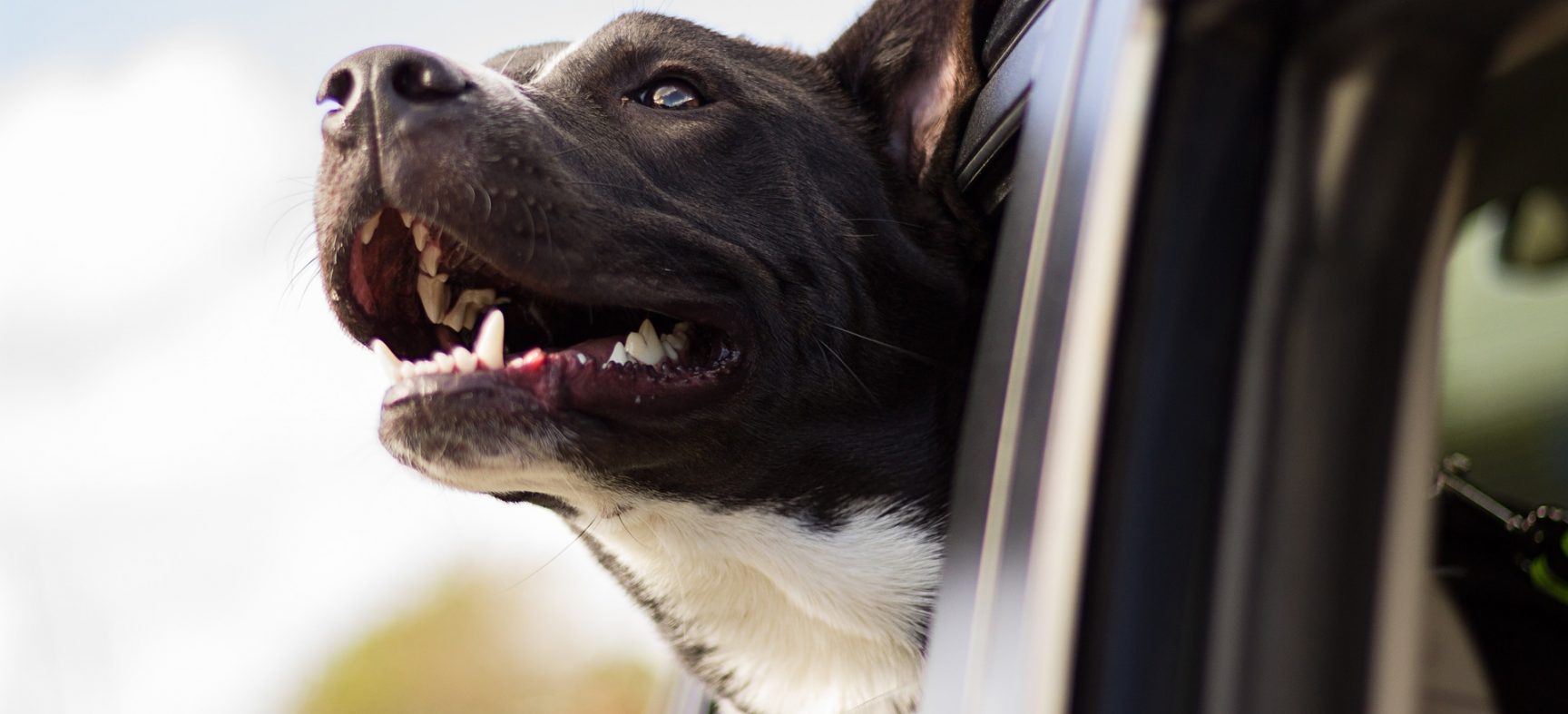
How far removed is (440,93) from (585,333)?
1.56ft

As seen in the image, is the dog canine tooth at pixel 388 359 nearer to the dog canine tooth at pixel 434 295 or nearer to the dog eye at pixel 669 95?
the dog canine tooth at pixel 434 295

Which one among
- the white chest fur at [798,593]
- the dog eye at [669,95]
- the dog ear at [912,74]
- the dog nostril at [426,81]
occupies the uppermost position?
the dog ear at [912,74]

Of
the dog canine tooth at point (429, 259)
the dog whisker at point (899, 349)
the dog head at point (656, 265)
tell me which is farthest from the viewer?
the dog whisker at point (899, 349)

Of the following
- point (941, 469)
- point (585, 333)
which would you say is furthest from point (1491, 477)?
point (585, 333)

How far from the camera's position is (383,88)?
185 centimetres

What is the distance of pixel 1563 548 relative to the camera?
69.2 inches

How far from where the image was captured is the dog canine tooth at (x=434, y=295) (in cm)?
213

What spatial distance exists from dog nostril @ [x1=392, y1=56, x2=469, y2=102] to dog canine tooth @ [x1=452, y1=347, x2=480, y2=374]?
14.9 inches

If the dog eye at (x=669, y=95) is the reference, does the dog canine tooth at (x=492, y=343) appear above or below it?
below

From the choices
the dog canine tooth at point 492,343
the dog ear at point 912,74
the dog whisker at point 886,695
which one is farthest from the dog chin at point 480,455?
the dog ear at point 912,74

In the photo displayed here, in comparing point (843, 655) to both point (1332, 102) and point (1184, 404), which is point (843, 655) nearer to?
point (1184, 404)

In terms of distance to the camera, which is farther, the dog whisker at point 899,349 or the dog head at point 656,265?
the dog whisker at point 899,349

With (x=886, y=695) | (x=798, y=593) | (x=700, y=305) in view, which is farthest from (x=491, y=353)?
(x=886, y=695)

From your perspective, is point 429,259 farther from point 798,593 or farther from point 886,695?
point 886,695
